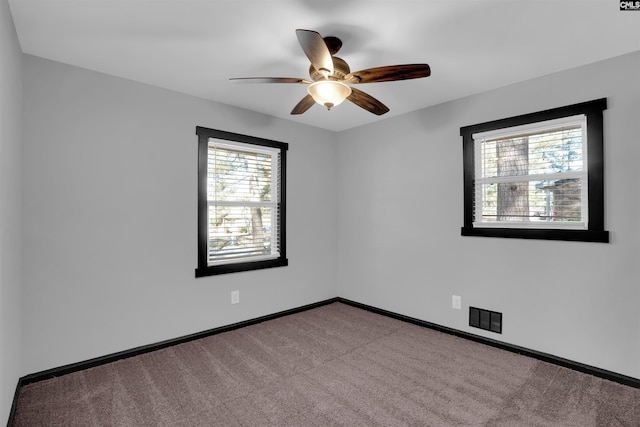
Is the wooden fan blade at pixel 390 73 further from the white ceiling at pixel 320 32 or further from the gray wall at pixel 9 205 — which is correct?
the gray wall at pixel 9 205

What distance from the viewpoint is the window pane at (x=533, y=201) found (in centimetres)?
269

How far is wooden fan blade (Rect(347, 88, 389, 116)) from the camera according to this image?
2395 mm

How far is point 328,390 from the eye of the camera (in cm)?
234

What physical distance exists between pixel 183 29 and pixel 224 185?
5.52ft

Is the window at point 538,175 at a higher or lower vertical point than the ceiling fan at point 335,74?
lower

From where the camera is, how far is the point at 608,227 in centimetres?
247

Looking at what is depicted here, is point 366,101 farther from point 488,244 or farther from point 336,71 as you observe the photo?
point 488,244

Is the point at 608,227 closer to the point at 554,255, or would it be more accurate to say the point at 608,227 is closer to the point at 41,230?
the point at 554,255

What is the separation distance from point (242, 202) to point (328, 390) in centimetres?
212

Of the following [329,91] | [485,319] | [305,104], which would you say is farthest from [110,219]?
[485,319]

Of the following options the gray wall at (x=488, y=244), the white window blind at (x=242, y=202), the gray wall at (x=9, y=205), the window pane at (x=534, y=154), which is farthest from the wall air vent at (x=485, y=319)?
the gray wall at (x=9, y=205)

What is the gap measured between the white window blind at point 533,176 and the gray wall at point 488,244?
161 mm

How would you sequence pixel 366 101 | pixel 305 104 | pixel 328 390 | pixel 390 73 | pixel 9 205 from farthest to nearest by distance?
pixel 305 104 → pixel 366 101 → pixel 328 390 → pixel 390 73 → pixel 9 205

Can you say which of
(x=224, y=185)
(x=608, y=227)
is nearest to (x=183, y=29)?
(x=224, y=185)
